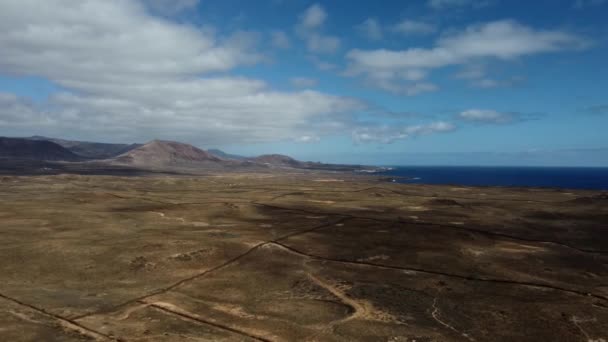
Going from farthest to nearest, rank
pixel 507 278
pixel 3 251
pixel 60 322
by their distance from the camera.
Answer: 1. pixel 3 251
2. pixel 507 278
3. pixel 60 322

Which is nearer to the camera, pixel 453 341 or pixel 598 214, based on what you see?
pixel 453 341

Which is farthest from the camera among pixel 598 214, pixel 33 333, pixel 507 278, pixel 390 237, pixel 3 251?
pixel 598 214

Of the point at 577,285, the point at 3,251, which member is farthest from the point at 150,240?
the point at 577,285

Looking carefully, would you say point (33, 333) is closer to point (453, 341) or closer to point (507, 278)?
point (453, 341)

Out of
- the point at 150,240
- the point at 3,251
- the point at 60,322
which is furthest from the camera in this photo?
the point at 150,240

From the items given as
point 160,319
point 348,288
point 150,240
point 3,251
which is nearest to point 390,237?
point 348,288

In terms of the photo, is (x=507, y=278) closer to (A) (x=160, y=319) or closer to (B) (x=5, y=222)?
(A) (x=160, y=319)
